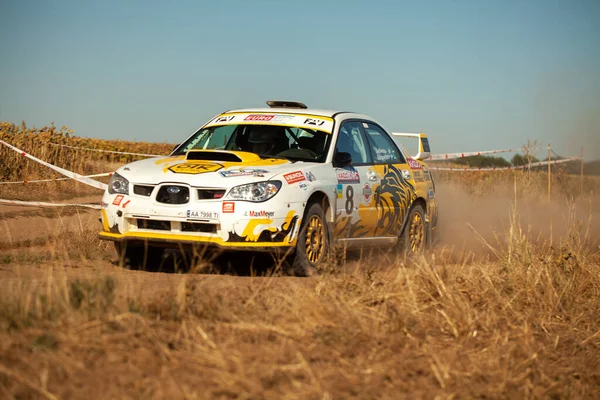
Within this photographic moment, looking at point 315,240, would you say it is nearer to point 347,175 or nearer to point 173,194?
point 347,175

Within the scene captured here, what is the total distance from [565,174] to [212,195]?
24433 mm

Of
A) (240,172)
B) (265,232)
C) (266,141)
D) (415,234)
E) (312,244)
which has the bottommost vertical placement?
(415,234)

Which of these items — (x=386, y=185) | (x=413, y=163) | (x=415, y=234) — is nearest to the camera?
(x=386, y=185)

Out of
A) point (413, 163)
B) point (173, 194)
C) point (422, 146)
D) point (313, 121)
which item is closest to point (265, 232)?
point (173, 194)

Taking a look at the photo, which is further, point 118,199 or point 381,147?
point 381,147

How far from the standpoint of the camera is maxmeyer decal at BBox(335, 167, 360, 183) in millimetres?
10031

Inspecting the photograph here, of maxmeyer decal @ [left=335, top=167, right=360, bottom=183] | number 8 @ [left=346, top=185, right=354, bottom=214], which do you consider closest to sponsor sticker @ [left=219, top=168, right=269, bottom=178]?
maxmeyer decal @ [left=335, top=167, right=360, bottom=183]

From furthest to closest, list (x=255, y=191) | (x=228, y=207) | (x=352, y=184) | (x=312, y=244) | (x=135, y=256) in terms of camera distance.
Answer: (x=352, y=184)
(x=135, y=256)
(x=312, y=244)
(x=255, y=191)
(x=228, y=207)

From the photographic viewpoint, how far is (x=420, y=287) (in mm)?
7590

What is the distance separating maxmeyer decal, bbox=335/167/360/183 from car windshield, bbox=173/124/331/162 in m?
0.22

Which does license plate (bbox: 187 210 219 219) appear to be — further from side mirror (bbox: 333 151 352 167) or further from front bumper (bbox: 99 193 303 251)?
side mirror (bbox: 333 151 352 167)

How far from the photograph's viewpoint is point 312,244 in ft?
30.9

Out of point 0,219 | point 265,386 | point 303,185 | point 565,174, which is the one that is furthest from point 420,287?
point 565,174

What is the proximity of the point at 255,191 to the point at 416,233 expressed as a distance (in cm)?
353
